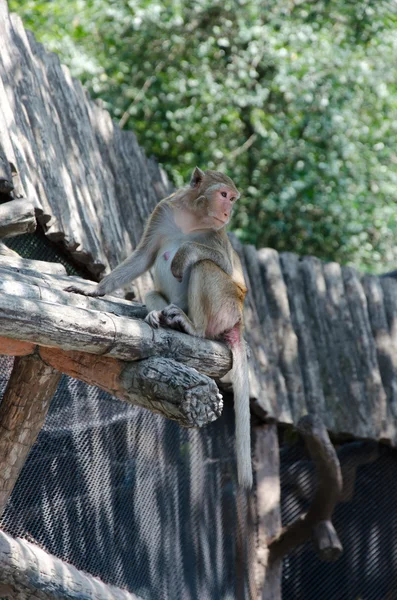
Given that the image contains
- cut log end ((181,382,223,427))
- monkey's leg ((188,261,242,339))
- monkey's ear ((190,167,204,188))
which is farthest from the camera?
monkey's ear ((190,167,204,188))

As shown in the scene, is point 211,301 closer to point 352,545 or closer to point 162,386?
point 162,386

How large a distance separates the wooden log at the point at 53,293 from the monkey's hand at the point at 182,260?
1.34 feet

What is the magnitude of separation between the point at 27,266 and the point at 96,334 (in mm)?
911

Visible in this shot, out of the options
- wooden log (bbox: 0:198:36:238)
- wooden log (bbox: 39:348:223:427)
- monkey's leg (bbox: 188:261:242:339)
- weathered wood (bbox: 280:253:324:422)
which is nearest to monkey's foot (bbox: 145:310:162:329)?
wooden log (bbox: 39:348:223:427)

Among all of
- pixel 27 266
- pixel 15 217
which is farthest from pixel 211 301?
pixel 15 217

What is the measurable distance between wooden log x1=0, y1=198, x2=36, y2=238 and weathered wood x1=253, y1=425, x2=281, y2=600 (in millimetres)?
3211

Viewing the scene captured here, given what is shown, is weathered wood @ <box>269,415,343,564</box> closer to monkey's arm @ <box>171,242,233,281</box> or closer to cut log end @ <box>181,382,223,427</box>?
monkey's arm @ <box>171,242,233,281</box>

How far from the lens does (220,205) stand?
17.3ft

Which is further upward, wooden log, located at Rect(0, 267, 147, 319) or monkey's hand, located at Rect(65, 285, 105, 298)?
wooden log, located at Rect(0, 267, 147, 319)

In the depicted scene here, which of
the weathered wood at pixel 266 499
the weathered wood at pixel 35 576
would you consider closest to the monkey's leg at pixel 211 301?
the weathered wood at pixel 35 576

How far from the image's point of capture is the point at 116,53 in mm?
12883

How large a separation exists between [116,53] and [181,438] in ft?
25.4

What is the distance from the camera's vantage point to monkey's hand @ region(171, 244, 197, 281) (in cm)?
492

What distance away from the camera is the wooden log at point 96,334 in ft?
11.5
